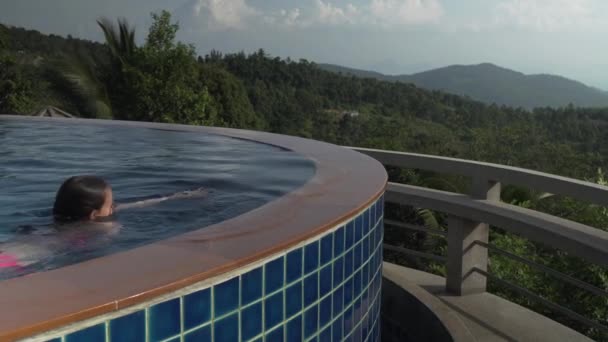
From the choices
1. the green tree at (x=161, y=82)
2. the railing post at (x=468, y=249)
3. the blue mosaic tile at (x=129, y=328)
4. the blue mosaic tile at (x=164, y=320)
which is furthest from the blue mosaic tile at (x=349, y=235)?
the green tree at (x=161, y=82)

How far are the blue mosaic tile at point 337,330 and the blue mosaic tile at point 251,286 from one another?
624 mm

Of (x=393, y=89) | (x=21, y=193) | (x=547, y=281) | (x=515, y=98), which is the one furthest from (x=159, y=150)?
(x=515, y=98)

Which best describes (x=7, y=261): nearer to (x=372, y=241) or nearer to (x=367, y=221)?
(x=367, y=221)

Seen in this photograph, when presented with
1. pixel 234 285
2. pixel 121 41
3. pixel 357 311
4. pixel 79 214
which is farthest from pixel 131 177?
pixel 121 41

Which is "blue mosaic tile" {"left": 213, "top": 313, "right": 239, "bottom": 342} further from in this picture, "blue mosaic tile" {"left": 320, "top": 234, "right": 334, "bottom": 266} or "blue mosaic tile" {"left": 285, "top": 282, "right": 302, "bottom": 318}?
"blue mosaic tile" {"left": 320, "top": 234, "right": 334, "bottom": 266}

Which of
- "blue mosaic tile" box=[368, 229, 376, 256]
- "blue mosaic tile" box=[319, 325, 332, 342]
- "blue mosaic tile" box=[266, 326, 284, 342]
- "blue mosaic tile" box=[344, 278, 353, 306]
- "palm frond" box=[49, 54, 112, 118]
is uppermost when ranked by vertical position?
"palm frond" box=[49, 54, 112, 118]

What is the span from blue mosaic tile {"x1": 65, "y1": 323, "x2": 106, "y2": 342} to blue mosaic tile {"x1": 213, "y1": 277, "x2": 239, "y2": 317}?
335 mm

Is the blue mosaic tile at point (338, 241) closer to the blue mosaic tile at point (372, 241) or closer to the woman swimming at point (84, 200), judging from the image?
the blue mosaic tile at point (372, 241)

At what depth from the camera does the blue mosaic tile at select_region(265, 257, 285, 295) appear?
1.85 meters

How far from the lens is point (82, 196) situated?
2680 millimetres

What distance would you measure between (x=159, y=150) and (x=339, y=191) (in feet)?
8.27

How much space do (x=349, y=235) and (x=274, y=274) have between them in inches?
23.2

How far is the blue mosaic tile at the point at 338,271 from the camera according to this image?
2.28 metres

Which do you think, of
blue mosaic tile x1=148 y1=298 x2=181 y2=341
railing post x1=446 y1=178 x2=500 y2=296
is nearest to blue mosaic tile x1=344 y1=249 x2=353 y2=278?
blue mosaic tile x1=148 y1=298 x2=181 y2=341
